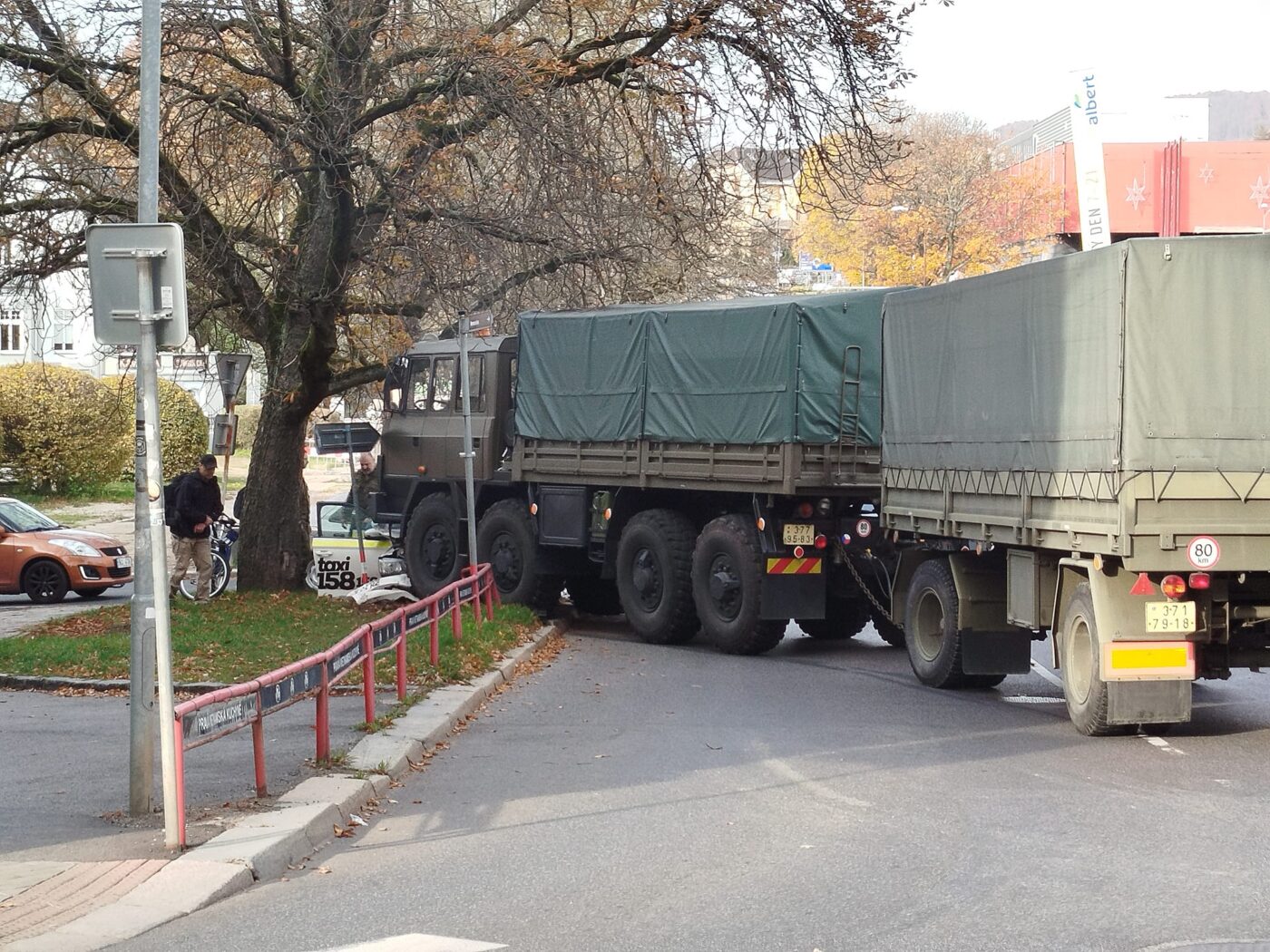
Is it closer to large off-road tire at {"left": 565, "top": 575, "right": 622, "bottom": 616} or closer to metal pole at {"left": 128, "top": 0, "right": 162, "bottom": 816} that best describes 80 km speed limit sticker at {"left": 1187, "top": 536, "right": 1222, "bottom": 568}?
metal pole at {"left": 128, "top": 0, "right": 162, "bottom": 816}

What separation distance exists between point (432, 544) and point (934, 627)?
346 inches

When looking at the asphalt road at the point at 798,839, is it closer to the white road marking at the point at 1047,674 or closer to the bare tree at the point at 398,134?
the white road marking at the point at 1047,674

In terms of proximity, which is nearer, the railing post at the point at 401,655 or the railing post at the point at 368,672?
the railing post at the point at 368,672

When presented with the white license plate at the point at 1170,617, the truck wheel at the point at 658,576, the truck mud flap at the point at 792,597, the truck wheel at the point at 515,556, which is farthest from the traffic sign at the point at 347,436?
the white license plate at the point at 1170,617

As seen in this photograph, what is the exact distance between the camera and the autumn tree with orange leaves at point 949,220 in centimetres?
5288

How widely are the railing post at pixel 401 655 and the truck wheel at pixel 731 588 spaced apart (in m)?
5.21

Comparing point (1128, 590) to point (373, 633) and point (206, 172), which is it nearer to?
point (373, 633)

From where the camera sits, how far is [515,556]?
20234 mm

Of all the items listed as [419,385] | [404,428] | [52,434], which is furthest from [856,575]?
[52,434]

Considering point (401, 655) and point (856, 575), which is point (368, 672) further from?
point (856, 575)

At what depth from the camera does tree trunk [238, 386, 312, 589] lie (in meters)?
20.5

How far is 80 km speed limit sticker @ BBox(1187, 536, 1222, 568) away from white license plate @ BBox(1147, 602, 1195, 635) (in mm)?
369

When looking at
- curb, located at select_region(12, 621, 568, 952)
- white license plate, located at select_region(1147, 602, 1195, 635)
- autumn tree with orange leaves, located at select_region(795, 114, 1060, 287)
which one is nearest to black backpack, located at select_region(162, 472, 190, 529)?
curb, located at select_region(12, 621, 568, 952)

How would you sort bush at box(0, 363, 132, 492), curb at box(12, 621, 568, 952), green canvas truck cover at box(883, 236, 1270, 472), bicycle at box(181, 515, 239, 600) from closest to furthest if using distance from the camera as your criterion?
curb at box(12, 621, 568, 952) < green canvas truck cover at box(883, 236, 1270, 472) < bicycle at box(181, 515, 239, 600) < bush at box(0, 363, 132, 492)
